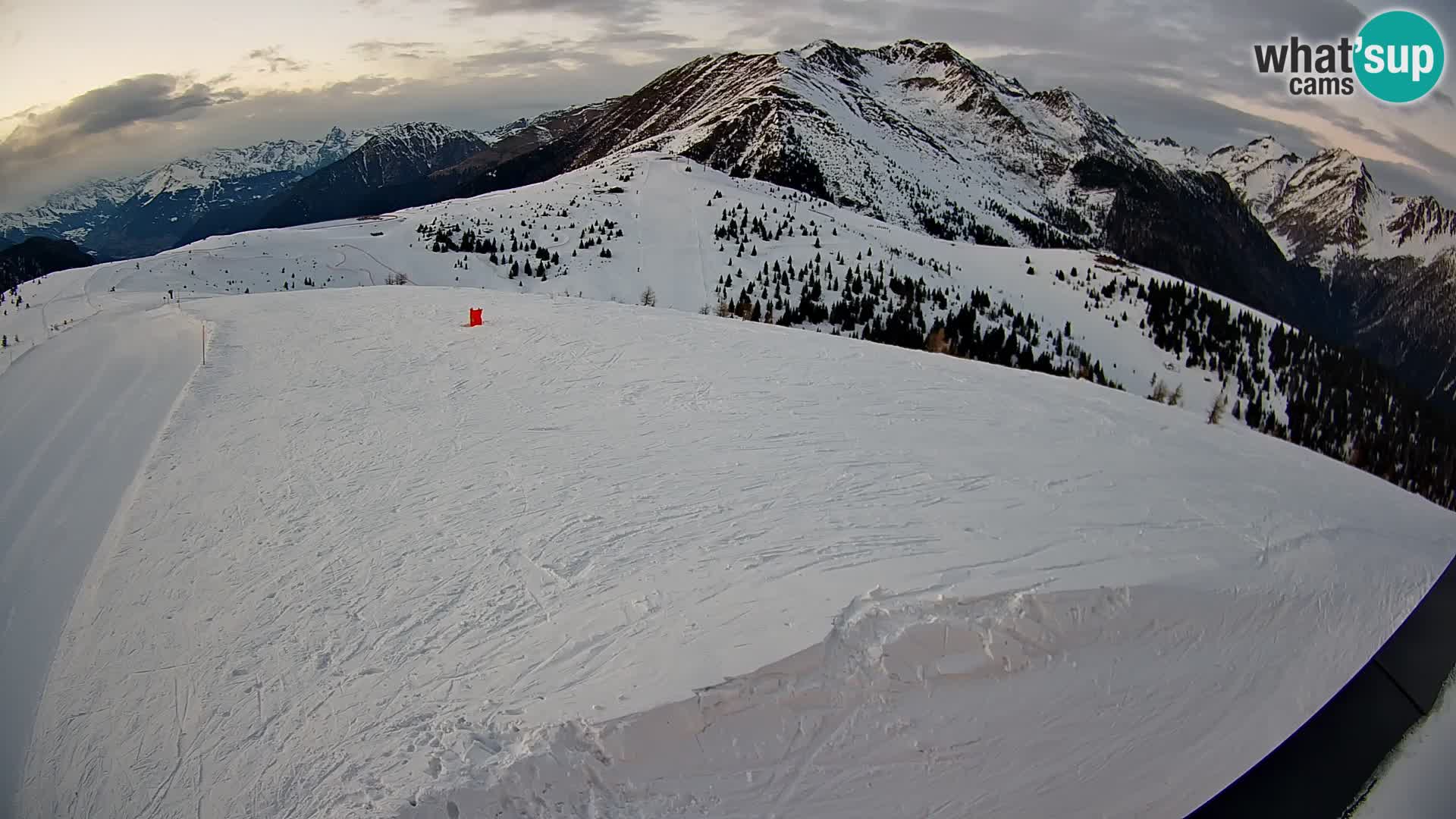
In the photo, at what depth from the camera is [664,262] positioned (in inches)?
1262

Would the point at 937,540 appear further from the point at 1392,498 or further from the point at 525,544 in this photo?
the point at 1392,498

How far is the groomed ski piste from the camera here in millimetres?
4215

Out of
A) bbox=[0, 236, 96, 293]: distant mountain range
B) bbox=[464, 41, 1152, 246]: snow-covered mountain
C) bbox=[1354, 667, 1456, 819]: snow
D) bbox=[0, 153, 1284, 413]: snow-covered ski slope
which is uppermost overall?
bbox=[464, 41, 1152, 246]: snow-covered mountain

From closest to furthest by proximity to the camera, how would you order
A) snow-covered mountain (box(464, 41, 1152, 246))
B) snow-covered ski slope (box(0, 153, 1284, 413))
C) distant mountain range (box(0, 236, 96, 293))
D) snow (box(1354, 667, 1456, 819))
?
snow (box(1354, 667, 1456, 819)) < snow-covered ski slope (box(0, 153, 1284, 413)) < snow-covered mountain (box(464, 41, 1152, 246)) < distant mountain range (box(0, 236, 96, 293))

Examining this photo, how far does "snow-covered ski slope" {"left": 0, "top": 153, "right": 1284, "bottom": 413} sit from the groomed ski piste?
1376cm

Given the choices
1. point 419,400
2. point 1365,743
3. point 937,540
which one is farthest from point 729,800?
point 419,400

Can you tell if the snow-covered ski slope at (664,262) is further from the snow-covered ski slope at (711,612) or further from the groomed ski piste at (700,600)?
the snow-covered ski slope at (711,612)

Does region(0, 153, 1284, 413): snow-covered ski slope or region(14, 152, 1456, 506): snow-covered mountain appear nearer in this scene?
region(0, 153, 1284, 413): snow-covered ski slope

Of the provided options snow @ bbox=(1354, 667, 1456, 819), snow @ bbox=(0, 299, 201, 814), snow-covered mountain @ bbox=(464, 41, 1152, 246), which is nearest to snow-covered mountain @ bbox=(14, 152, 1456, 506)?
snow @ bbox=(0, 299, 201, 814)

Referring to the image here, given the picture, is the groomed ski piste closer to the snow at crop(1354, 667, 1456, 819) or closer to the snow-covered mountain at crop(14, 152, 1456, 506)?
the snow at crop(1354, 667, 1456, 819)

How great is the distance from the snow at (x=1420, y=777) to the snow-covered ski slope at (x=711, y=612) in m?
0.59

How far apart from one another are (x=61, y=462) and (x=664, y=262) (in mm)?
25008

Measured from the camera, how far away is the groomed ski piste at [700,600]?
421cm

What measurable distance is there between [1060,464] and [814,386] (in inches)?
126
